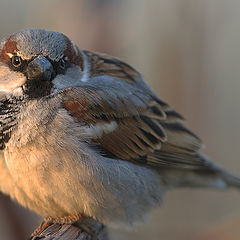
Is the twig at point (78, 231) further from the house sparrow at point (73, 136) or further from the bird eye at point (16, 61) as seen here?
the bird eye at point (16, 61)

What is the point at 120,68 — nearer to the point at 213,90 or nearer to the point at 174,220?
the point at 213,90

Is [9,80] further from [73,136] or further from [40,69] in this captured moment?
[73,136]

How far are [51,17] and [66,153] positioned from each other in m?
1.60

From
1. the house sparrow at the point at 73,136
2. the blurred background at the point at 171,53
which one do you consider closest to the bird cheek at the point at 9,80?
the house sparrow at the point at 73,136

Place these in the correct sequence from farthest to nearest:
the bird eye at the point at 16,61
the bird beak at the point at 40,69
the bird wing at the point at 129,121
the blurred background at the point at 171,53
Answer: the blurred background at the point at 171,53 < the bird wing at the point at 129,121 < the bird eye at the point at 16,61 < the bird beak at the point at 40,69

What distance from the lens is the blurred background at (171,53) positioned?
13.2 ft

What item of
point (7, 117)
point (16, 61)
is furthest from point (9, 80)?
point (7, 117)

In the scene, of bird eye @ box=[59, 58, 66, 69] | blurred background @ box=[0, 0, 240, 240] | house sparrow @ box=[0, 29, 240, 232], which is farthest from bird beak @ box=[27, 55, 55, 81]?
blurred background @ box=[0, 0, 240, 240]

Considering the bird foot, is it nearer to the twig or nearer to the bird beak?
the twig

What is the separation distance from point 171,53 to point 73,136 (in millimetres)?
1773

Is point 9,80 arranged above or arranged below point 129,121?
above

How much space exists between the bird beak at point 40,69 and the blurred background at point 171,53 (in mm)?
961

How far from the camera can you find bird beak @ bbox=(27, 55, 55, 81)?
308 centimetres

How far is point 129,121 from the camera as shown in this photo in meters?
3.66
